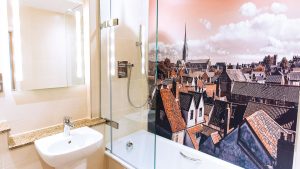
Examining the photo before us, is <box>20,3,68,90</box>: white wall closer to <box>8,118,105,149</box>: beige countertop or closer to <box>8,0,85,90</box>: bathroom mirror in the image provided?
<box>8,0,85,90</box>: bathroom mirror

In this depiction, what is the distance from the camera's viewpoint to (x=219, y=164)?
196cm

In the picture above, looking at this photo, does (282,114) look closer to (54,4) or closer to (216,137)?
(216,137)

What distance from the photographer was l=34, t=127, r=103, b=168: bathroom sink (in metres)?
1.38

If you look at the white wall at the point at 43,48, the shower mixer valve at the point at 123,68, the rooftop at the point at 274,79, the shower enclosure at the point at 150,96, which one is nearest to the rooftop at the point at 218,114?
the shower enclosure at the point at 150,96

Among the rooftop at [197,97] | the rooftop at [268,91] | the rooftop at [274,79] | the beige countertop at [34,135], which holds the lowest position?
the beige countertop at [34,135]

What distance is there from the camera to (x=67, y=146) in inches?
64.5

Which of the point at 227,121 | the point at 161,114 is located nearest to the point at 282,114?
the point at 227,121

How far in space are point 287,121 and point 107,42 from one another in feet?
6.06

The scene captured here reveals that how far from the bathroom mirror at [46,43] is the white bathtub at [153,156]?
0.84m

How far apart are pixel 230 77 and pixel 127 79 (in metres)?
1.09

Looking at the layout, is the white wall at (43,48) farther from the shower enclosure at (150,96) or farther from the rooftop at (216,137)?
the rooftop at (216,137)

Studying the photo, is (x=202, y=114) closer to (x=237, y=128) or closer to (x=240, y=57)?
(x=237, y=128)

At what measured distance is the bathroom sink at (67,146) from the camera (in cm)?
138

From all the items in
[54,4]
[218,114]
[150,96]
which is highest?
[54,4]
